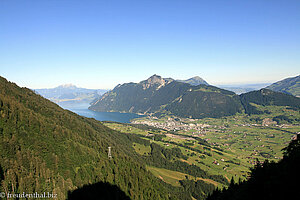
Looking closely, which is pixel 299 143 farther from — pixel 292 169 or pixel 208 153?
pixel 208 153

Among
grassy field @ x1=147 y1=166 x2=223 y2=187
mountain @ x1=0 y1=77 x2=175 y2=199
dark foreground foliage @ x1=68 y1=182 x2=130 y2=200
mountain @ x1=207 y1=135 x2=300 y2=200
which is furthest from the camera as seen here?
grassy field @ x1=147 y1=166 x2=223 y2=187

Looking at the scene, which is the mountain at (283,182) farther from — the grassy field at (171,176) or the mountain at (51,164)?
the grassy field at (171,176)

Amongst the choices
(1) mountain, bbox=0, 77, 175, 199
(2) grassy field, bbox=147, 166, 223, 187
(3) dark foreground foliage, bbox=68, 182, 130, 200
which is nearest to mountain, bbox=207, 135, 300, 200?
(3) dark foreground foliage, bbox=68, 182, 130, 200

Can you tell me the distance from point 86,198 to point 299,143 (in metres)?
64.3

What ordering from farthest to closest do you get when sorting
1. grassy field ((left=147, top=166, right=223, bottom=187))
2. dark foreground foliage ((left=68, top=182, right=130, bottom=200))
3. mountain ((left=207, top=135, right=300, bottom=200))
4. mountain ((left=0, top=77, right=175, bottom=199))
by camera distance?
grassy field ((left=147, top=166, right=223, bottom=187))
dark foreground foliage ((left=68, top=182, right=130, bottom=200))
mountain ((left=0, top=77, right=175, bottom=199))
mountain ((left=207, top=135, right=300, bottom=200))

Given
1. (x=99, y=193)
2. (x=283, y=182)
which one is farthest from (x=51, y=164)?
(x=283, y=182)

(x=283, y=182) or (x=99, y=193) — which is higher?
(x=283, y=182)

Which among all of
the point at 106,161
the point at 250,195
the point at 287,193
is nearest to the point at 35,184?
the point at 106,161

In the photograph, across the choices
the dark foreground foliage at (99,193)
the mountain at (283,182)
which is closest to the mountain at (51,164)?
the dark foreground foliage at (99,193)

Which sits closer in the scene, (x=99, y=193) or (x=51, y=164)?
(x=51, y=164)

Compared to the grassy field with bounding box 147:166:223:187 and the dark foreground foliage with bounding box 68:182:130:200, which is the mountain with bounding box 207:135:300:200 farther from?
the grassy field with bounding box 147:166:223:187

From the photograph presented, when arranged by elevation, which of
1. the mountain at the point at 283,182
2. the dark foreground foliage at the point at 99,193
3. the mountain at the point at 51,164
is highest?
the mountain at the point at 283,182

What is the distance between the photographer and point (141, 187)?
8194 cm

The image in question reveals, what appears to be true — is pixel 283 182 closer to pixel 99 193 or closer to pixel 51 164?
pixel 99 193
